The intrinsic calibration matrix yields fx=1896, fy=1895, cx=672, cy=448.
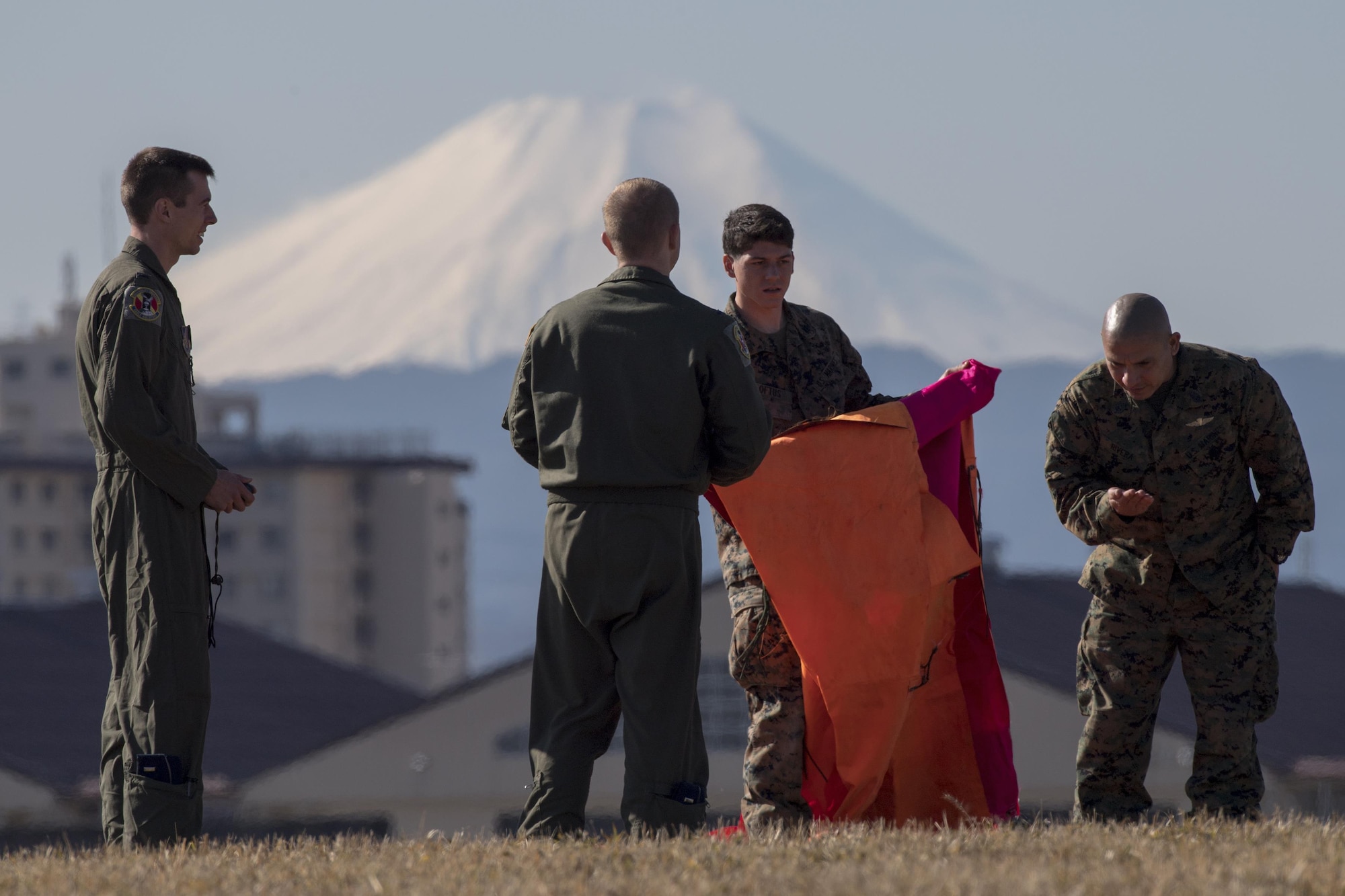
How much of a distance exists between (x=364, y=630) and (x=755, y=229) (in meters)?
104

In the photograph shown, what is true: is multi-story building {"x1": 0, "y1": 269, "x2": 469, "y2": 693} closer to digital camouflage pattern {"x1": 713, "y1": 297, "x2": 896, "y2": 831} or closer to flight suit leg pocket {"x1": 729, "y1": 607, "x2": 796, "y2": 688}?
digital camouflage pattern {"x1": 713, "y1": 297, "x2": 896, "y2": 831}

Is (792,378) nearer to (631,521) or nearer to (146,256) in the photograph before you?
(631,521)

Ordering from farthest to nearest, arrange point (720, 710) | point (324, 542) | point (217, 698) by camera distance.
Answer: point (324, 542), point (217, 698), point (720, 710)

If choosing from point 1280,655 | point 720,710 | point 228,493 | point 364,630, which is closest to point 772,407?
point 228,493

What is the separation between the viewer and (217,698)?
184ft

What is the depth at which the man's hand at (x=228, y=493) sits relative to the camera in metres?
6.30

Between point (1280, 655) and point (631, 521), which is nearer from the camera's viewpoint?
point (631, 521)

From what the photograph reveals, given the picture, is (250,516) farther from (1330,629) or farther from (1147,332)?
(1147,332)

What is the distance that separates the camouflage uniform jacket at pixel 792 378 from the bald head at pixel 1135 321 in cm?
97

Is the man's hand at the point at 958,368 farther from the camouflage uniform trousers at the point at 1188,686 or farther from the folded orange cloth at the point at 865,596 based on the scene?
the camouflage uniform trousers at the point at 1188,686

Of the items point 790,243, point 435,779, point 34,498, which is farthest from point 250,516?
point 790,243

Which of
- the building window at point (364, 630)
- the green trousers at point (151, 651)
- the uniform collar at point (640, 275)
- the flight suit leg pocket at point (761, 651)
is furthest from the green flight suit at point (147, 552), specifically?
the building window at point (364, 630)

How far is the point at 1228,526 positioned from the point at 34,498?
105m

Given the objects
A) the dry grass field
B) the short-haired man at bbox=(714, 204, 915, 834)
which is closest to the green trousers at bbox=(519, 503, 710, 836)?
the dry grass field
